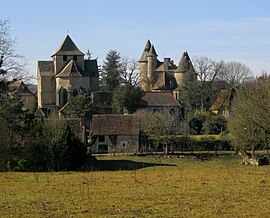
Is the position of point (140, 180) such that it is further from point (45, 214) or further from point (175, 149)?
point (175, 149)

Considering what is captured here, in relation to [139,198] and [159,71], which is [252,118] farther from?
[159,71]

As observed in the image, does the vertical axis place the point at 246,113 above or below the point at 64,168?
above

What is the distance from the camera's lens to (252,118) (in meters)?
43.4

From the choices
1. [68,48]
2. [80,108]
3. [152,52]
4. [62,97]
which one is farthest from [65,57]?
[152,52]

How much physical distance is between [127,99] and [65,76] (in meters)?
13.9

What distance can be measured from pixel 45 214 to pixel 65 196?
12.4 ft

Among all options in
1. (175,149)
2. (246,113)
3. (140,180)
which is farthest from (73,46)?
(140,180)

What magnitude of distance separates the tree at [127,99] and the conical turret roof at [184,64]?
29.7 meters

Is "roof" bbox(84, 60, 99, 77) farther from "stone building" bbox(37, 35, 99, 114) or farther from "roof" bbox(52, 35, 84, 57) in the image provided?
"roof" bbox(52, 35, 84, 57)

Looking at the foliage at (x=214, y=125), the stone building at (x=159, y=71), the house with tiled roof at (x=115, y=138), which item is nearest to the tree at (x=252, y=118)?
the house with tiled roof at (x=115, y=138)

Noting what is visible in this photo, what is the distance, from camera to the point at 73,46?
8756 centimetres

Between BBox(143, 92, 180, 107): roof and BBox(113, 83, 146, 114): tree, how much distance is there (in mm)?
4347

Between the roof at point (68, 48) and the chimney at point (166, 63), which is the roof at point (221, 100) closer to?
the roof at point (68, 48)

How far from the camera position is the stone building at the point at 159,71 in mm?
102188
